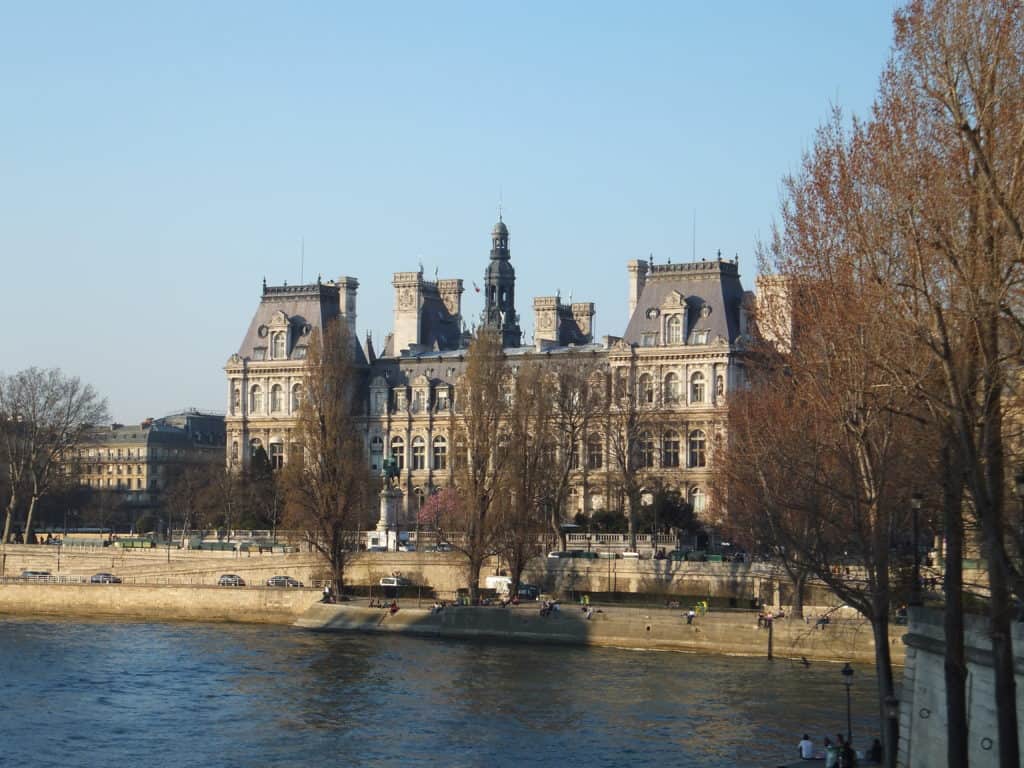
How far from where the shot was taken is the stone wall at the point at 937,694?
3195cm

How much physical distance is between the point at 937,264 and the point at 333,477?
56.8 meters

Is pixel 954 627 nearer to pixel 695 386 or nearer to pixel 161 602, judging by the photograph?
pixel 161 602

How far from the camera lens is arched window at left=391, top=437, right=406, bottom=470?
123500 millimetres

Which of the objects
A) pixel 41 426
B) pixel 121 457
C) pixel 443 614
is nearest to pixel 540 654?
pixel 443 614

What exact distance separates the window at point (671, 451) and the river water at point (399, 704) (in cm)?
3602

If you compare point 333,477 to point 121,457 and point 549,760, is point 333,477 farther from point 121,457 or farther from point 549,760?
point 121,457

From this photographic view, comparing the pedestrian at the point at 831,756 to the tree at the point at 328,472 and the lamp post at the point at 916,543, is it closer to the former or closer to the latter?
the lamp post at the point at 916,543

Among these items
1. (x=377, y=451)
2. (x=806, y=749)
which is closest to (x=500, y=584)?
(x=806, y=749)

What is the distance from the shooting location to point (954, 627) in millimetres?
29688

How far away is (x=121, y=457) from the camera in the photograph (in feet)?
557

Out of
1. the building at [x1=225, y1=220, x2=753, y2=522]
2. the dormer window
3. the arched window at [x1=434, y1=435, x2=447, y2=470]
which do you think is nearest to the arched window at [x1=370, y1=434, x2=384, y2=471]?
the building at [x1=225, y1=220, x2=753, y2=522]

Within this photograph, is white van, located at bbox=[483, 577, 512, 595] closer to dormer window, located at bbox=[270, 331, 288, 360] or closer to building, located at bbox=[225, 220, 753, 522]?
building, located at bbox=[225, 220, 753, 522]

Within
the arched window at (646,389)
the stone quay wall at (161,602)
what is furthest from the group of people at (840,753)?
the arched window at (646,389)

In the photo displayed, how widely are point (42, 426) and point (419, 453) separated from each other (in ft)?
79.8
